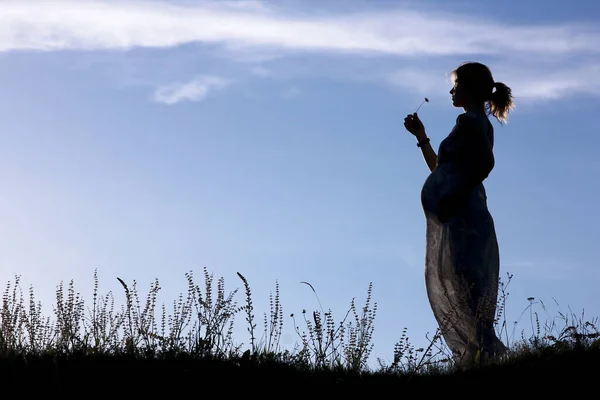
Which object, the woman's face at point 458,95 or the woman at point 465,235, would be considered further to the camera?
the woman's face at point 458,95

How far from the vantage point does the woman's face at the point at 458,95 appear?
7.78 meters

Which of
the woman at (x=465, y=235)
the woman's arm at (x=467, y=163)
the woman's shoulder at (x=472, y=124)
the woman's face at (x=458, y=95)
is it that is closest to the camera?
the woman at (x=465, y=235)

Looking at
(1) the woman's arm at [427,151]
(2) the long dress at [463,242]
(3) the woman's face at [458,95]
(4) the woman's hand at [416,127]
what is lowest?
(2) the long dress at [463,242]

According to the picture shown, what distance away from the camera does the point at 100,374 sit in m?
5.72

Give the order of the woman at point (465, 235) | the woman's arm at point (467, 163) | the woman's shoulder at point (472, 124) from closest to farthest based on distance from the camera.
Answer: the woman at point (465, 235) → the woman's arm at point (467, 163) → the woman's shoulder at point (472, 124)

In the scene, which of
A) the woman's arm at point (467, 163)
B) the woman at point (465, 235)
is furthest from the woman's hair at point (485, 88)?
the woman's arm at point (467, 163)

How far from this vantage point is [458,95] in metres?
7.80

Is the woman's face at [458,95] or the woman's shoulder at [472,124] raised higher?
the woman's face at [458,95]

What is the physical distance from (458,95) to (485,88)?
26 cm

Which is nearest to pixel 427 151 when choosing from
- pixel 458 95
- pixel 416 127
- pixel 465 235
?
pixel 416 127

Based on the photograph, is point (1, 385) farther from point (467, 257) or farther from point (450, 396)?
point (467, 257)

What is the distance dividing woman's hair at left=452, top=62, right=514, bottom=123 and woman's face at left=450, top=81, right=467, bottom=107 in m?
0.04

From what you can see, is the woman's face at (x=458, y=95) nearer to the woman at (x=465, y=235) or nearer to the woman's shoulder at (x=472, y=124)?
the woman at (x=465, y=235)

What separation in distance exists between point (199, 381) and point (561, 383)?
105 inches
